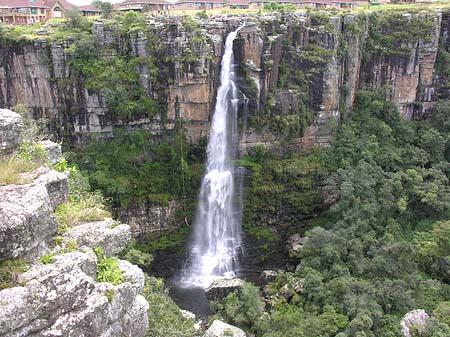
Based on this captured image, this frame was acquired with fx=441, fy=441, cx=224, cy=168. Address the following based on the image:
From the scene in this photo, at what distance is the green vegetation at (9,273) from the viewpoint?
546 centimetres

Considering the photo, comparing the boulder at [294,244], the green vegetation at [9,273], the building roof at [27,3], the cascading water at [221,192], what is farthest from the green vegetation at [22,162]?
the building roof at [27,3]

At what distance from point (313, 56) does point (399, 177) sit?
8098 mm

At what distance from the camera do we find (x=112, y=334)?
6.50 m

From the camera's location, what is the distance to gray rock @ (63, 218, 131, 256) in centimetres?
690

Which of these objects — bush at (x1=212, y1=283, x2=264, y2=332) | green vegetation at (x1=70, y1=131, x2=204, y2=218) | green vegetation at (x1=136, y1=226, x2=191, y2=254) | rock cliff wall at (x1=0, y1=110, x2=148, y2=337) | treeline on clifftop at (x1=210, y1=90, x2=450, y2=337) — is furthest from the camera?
green vegetation at (x1=136, y1=226, x2=191, y2=254)

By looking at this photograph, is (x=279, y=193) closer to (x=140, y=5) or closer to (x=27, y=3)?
(x=140, y=5)

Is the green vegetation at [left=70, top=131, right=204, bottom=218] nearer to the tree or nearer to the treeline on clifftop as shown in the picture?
the treeline on clifftop

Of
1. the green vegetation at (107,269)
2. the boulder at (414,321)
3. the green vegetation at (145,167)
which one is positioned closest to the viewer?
the green vegetation at (107,269)

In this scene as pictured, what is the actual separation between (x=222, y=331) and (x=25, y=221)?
1136 cm

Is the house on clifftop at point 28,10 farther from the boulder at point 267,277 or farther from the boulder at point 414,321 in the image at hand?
the boulder at point 414,321

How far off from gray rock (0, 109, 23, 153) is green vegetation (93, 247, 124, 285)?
2.27 m

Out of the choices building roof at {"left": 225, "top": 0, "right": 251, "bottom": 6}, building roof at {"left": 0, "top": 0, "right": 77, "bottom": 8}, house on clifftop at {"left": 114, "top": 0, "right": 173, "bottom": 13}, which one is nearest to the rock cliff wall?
house on clifftop at {"left": 114, "top": 0, "right": 173, "bottom": 13}

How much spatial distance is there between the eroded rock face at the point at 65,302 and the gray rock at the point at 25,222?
1.03 ft

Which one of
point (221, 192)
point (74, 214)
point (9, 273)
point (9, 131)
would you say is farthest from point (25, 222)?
point (221, 192)
